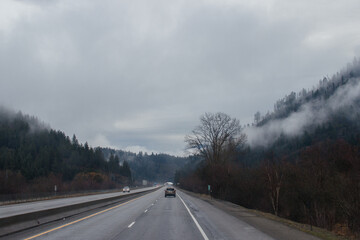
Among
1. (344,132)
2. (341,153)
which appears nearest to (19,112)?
(344,132)

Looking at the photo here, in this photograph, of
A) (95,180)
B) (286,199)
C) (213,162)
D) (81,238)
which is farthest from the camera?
(95,180)

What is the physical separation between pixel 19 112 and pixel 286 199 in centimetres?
19264

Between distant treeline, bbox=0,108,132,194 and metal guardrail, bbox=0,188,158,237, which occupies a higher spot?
distant treeline, bbox=0,108,132,194

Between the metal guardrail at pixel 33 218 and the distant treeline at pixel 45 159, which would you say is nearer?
the metal guardrail at pixel 33 218

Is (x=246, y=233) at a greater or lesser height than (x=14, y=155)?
lesser

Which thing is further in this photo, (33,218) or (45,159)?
(45,159)

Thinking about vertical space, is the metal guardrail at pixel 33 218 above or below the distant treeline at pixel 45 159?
below

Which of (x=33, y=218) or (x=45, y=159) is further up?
(x=45, y=159)

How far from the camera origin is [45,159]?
5212 inches

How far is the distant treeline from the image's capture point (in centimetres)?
11631

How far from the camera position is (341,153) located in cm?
2945

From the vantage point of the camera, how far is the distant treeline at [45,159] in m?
116

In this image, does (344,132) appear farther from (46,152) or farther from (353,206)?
(353,206)

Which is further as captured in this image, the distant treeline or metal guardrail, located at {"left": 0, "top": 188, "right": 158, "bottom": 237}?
the distant treeline
